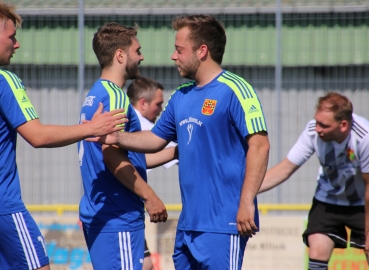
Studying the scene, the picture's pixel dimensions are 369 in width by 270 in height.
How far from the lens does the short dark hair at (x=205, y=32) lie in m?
4.39

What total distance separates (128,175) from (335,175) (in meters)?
2.44

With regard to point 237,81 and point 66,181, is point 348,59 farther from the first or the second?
point 237,81

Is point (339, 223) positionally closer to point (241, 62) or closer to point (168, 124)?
point (168, 124)

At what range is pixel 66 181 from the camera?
9445mm

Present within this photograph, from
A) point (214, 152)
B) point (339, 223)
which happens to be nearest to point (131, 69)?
point (214, 152)

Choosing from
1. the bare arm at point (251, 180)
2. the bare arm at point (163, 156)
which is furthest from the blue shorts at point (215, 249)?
the bare arm at point (163, 156)

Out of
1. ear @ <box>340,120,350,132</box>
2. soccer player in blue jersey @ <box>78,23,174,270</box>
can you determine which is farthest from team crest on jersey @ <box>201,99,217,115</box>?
ear @ <box>340,120,350,132</box>

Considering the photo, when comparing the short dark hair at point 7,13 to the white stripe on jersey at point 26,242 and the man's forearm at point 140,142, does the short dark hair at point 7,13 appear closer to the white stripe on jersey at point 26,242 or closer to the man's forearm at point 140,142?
the man's forearm at point 140,142

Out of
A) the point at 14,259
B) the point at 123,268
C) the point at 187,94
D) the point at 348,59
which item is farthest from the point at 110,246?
the point at 348,59

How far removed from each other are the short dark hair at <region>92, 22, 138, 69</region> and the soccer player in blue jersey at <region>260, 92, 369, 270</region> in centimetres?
206

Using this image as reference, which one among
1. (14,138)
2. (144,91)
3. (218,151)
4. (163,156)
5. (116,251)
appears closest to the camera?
(218,151)

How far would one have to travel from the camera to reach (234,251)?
4.19 m

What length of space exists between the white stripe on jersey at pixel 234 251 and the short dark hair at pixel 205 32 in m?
1.19

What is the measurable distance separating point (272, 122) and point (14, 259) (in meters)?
5.60
